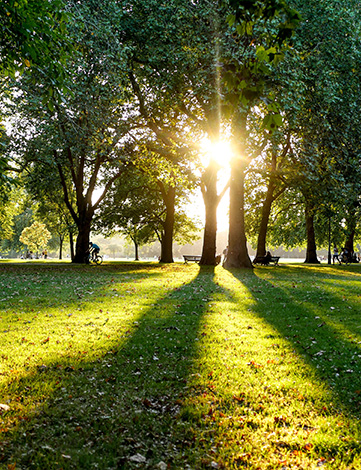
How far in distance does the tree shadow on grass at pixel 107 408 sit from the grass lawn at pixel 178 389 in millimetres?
15

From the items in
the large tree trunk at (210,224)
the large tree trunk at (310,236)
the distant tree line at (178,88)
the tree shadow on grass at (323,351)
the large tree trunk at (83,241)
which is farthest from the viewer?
the large tree trunk at (310,236)

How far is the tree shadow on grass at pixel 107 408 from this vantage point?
3.36 m

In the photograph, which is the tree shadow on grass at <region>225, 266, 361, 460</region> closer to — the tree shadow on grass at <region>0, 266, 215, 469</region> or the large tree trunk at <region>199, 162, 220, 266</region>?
the tree shadow on grass at <region>0, 266, 215, 469</region>

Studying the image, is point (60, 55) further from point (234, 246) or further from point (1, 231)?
point (1, 231)

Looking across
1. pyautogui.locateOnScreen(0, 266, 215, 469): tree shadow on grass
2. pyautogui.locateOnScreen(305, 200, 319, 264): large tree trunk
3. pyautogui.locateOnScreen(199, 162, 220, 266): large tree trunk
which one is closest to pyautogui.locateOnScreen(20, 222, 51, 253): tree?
pyautogui.locateOnScreen(199, 162, 220, 266): large tree trunk

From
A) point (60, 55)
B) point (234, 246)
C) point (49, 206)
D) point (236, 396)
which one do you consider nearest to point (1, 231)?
point (49, 206)

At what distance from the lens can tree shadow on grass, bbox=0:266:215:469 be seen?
3.36m

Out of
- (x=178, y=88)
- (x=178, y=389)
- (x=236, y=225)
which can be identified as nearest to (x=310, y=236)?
(x=236, y=225)

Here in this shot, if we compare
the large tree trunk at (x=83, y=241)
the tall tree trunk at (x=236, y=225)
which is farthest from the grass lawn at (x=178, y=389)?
the large tree trunk at (x=83, y=241)

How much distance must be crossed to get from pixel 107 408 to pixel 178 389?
1.03 meters

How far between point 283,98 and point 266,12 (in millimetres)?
12919

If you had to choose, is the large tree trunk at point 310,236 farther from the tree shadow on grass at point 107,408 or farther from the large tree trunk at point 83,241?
the tree shadow on grass at point 107,408

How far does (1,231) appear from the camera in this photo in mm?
56906

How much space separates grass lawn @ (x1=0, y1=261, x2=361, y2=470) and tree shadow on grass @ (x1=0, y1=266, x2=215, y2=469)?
1 cm
